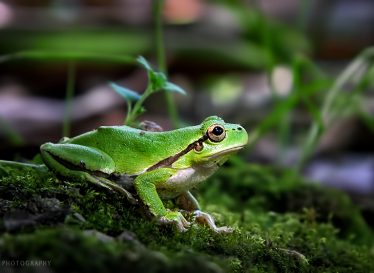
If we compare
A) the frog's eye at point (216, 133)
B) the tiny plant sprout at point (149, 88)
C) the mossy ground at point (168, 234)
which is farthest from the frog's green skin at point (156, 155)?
the tiny plant sprout at point (149, 88)

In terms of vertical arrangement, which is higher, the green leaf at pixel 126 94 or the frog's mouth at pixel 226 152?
the green leaf at pixel 126 94

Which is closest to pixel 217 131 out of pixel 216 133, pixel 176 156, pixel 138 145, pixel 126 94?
pixel 216 133

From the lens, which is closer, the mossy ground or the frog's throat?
the mossy ground

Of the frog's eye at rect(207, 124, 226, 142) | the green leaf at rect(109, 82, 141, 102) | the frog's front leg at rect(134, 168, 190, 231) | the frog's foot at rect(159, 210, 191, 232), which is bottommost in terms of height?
the frog's foot at rect(159, 210, 191, 232)

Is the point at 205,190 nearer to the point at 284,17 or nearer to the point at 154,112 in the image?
the point at 154,112

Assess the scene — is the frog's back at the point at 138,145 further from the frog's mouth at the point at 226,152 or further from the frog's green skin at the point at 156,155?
the frog's mouth at the point at 226,152

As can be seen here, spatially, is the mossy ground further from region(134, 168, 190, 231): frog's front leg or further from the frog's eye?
the frog's eye

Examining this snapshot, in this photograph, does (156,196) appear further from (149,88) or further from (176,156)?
(149,88)

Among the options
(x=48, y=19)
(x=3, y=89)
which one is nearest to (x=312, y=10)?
(x=48, y=19)

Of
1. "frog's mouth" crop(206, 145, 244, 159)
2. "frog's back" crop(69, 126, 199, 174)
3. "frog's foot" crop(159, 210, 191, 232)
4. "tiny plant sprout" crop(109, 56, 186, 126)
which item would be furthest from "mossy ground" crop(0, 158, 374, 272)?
"tiny plant sprout" crop(109, 56, 186, 126)
